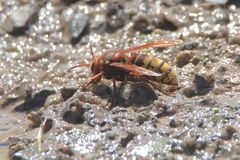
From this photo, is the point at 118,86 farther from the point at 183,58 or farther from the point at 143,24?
the point at 143,24

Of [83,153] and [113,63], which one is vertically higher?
[113,63]

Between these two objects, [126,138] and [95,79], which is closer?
[126,138]

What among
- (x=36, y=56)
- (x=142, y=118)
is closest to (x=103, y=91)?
(x=142, y=118)

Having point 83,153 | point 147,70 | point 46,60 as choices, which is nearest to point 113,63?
point 147,70

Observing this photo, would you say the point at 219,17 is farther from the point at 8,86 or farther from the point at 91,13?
the point at 8,86

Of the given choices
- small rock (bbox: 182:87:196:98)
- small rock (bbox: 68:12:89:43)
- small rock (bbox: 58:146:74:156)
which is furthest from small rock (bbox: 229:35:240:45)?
small rock (bbox: 58:146:74:156)

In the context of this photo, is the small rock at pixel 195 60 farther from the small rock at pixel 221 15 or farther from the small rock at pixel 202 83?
the small rock at pixel 221 15

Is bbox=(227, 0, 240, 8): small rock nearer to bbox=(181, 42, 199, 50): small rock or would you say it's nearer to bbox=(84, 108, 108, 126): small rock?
bbox=(181, 42, 199, 50): small rock
